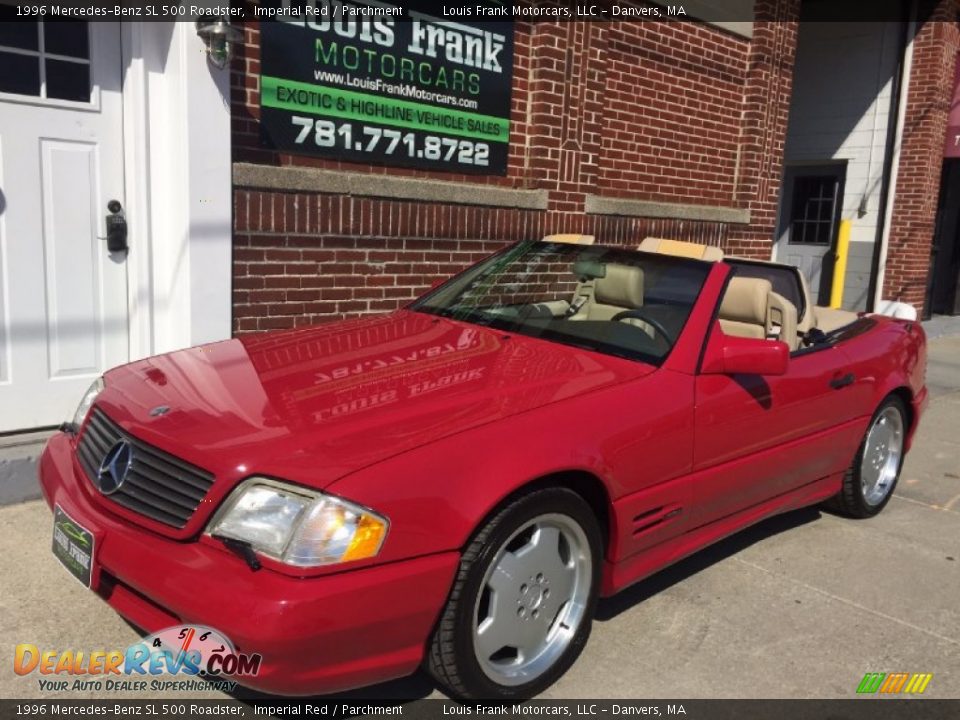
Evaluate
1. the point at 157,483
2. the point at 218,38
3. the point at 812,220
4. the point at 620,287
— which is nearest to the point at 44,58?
the point at 218,38

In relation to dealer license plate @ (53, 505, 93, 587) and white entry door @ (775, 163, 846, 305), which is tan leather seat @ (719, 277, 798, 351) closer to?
dealer license plate @ (53, 505, 93, 587)

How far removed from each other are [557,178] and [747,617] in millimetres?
4286

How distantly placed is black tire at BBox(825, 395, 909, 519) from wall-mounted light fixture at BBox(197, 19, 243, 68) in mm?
4019

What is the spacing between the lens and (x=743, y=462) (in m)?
3.50

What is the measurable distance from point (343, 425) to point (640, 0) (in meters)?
6.17

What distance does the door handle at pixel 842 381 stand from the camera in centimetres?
403

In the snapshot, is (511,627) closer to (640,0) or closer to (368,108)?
(368,108)

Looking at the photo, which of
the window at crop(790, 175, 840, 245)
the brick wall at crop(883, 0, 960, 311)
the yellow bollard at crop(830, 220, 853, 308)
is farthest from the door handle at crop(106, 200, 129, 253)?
the window at crop(790, 175, 840, 245)

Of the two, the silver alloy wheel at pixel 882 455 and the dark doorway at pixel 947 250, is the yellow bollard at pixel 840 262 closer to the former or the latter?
the dark doorway at pixel 947 250

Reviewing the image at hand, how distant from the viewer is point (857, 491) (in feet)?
15.0

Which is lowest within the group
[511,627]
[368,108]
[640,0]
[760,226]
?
[511,627]

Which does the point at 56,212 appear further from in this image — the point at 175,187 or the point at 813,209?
the point at 813,209

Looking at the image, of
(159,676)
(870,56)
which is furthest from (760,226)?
(159,676)

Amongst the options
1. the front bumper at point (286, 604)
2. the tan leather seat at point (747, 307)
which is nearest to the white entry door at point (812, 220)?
the tan leather seat at point (747, 307)
